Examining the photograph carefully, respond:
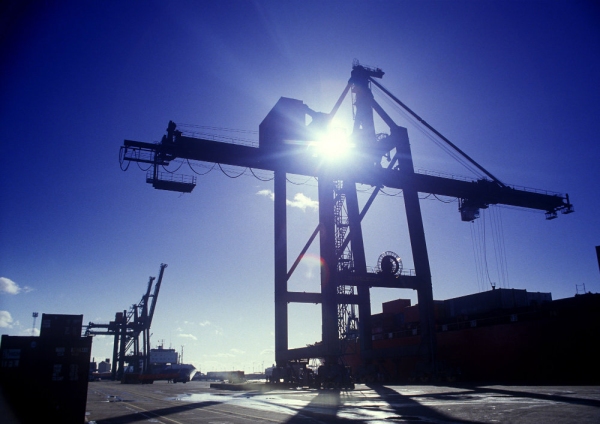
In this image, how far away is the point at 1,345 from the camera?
9.80m

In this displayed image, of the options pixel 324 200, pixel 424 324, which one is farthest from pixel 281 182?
pixel 424 324

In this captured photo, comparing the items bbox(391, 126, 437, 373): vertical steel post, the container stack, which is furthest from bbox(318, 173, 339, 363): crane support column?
the container stack

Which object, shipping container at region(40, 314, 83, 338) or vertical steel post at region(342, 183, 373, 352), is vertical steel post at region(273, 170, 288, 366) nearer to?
vertical steel post at region(342, 183, 373, 352)

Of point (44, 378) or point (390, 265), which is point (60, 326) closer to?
point (44, 378)

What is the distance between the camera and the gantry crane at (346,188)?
31.6 meters

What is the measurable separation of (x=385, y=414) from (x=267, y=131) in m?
27.2

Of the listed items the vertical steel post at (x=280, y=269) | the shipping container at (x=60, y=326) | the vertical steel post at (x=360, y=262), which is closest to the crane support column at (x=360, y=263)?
the vertical steel post at (x=360, y=262)

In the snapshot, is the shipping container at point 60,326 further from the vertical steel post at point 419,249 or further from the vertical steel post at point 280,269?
the vertical steel post at point 419,249

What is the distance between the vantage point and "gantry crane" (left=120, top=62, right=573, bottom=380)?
31.6m

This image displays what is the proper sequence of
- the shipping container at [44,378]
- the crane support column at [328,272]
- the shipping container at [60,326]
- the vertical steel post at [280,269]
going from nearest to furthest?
the shipping container at [44,378]
the shipping container at [60,326]
the crane support column at [328,272]
the vertical steel post at [280,269]

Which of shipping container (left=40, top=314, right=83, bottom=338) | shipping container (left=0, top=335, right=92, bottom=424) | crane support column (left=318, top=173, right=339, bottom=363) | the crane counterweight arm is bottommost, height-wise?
shipping container (left=0, top=335, right=92, bottom=424)

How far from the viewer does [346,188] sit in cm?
4003

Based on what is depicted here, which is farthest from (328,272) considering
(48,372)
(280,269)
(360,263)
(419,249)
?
(48,372)

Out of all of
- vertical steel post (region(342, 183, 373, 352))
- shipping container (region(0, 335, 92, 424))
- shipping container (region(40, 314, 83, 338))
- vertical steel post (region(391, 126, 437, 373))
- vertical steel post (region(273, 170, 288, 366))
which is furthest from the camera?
vertical steel post (region(342, 183, 373, 352))
